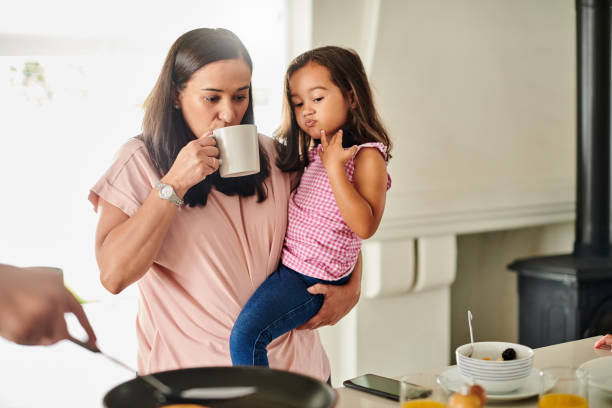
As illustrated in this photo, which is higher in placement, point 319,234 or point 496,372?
point 319,234

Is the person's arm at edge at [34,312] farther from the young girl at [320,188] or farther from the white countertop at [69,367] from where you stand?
the white countertop at [69,367]

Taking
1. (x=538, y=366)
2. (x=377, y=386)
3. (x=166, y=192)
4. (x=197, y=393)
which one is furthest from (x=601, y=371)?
(x=166, y=192)

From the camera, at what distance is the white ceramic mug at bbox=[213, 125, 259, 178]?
4.65 feet

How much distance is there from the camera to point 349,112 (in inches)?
68.9

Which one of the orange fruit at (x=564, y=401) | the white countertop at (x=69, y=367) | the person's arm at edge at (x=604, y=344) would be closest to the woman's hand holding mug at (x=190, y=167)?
the orange fruit at (x=564, y=401)

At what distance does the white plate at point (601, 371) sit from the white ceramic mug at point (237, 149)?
74 centimetres

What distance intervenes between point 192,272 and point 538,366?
72cm

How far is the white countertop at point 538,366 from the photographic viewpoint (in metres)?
1.16

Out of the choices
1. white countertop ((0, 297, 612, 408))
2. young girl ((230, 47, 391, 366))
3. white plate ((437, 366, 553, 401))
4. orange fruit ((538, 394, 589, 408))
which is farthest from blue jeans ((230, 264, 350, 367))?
white countertop ((0, 297, 612, 408))

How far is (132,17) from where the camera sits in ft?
7.77

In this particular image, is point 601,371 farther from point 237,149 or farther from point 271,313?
point 237,149

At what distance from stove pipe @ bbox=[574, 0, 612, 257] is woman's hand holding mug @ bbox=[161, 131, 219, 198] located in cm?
234

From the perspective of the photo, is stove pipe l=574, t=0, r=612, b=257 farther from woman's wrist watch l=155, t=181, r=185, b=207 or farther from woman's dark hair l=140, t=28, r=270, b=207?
woman's wrist watch l=155, t=181, r=185, b=207

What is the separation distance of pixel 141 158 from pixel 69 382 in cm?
143
